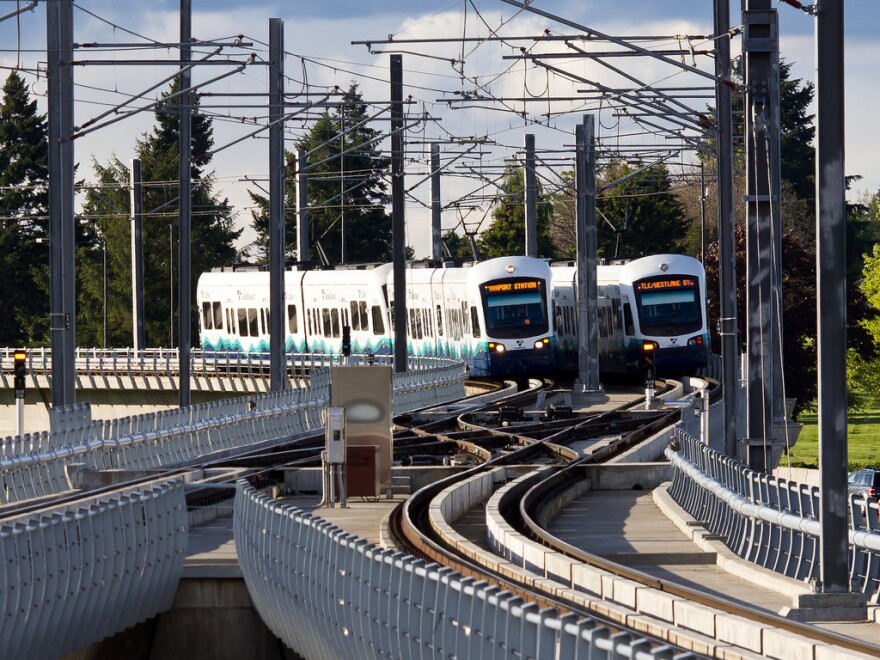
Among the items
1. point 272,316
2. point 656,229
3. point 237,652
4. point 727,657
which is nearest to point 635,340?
point 272,316

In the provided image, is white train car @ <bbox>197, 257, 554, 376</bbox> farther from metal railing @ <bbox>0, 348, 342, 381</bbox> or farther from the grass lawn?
the grass lawn

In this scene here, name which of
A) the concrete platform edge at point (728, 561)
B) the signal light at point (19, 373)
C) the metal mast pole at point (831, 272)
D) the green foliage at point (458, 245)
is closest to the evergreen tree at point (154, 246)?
the green foliage at point (458, 245)

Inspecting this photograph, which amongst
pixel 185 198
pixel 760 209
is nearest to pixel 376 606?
pixel 760 209

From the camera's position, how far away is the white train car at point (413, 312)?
162 feet

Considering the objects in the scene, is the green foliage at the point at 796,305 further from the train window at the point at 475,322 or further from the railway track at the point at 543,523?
the railway track at the point at 543,523

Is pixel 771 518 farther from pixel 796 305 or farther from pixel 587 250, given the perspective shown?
pixel 796 305

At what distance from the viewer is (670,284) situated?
50250mm

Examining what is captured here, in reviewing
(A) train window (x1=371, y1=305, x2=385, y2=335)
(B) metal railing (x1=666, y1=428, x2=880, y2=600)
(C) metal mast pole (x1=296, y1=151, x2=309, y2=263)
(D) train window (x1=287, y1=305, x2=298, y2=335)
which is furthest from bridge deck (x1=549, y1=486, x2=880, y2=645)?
(D) train window (x1=287, y1=305, x2=298, y2=335)

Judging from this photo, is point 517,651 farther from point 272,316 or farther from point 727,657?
point 272,316

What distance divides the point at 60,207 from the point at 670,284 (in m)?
26.5

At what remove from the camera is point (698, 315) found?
5019cm

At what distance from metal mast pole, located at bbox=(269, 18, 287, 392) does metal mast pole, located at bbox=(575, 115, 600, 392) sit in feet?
25.2

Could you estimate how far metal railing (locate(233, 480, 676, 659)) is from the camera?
8523mm

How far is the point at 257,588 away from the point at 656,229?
9340 centimetres
